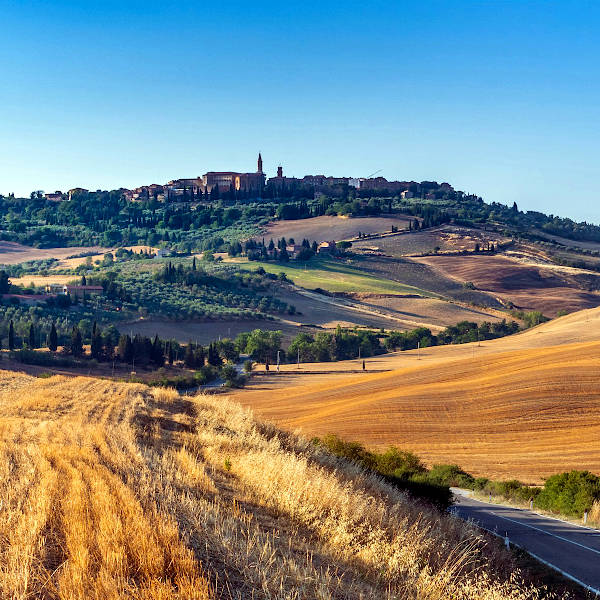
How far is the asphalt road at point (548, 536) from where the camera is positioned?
15.1 m

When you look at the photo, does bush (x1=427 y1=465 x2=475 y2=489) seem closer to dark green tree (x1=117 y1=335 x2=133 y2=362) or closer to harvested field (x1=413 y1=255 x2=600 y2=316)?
dark green tree (x1=117 y1=335 x2=133 y2=362)

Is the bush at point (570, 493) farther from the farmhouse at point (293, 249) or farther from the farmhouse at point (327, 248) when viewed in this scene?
the farmhouse at point (327, 248)

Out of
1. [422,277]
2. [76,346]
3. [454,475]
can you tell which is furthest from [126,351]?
[422,277]

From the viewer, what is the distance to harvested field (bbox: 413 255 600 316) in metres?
124

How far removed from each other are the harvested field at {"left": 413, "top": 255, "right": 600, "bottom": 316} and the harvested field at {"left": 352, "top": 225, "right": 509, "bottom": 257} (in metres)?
7.22

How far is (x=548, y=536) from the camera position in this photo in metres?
18.8

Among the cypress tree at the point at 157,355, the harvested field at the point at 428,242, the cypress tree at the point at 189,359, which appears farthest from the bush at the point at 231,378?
the harvested field at the point at 428,242

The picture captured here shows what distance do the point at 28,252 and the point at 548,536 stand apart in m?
180

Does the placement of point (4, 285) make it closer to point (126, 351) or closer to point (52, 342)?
point (52, 342)

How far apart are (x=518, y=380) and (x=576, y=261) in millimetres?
122709

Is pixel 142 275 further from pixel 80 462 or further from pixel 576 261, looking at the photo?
pixel 80 462

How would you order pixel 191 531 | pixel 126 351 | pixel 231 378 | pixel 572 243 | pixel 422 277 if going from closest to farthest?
pixel 191 531, pixel 231 378, pixel 126 351, pixel 422 277, pixel 572 243

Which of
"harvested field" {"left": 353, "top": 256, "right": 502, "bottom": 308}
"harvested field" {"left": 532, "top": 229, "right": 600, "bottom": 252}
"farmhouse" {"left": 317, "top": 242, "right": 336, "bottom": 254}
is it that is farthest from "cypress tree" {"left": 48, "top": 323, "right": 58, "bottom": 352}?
"harvested field" {"left": 532, "top": 229, "right": 600, "bottom": 252}

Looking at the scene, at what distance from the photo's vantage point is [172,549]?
18.5ft
